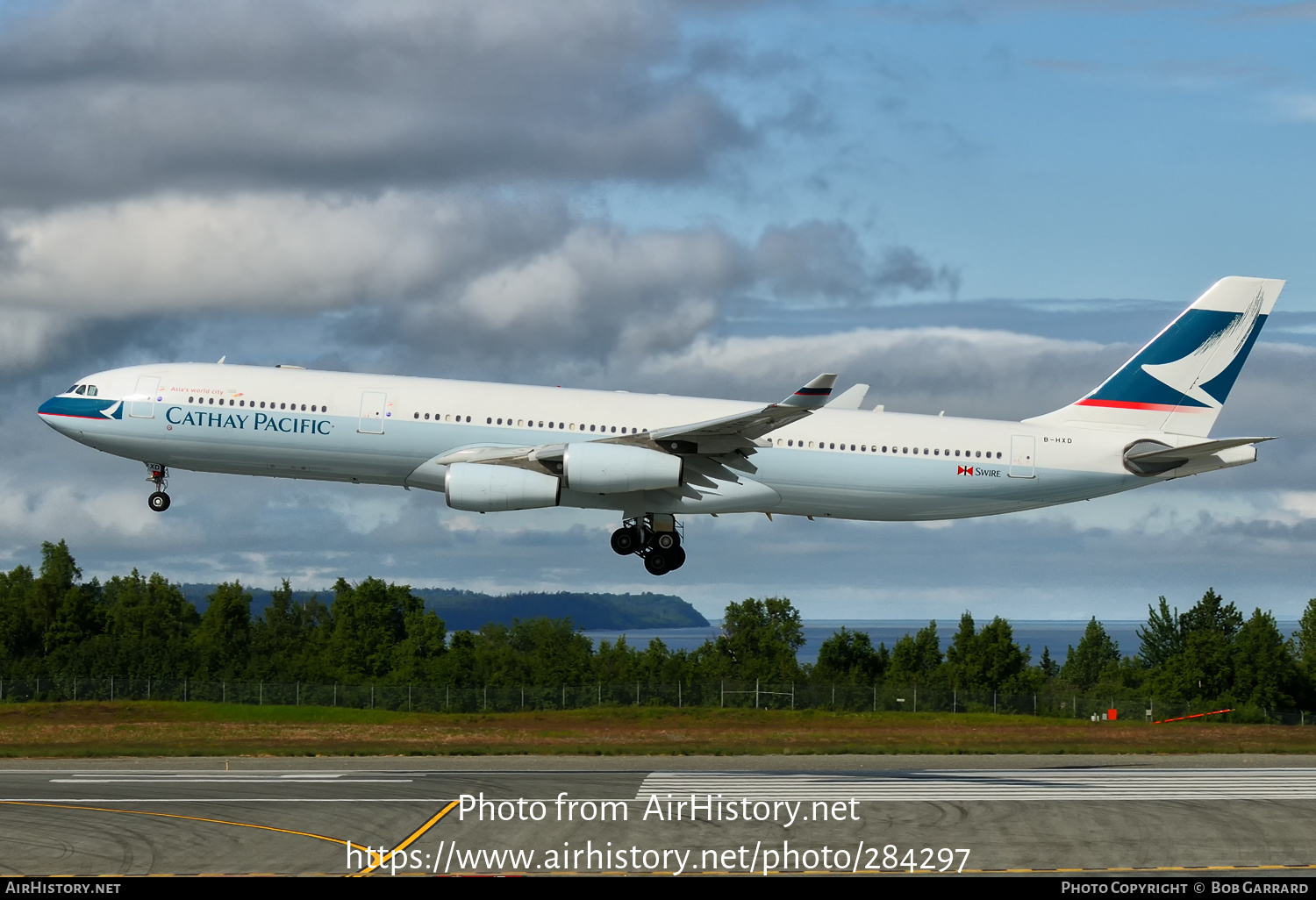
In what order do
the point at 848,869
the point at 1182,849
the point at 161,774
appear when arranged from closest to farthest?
the point at 848,869 → the point at 1182,849 → the point at 161,774

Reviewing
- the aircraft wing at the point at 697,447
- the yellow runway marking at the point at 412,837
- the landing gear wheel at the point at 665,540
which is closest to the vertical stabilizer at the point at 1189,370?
the aircraft wing at the point at 697,447

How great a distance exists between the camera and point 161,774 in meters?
42.6

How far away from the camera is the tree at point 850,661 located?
4289 inches

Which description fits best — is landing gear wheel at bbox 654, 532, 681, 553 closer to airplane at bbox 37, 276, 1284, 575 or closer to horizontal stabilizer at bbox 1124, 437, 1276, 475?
airplane at bbox 37, 276, 1284, 575

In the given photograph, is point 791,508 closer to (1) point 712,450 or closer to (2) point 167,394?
(1) point 712,450

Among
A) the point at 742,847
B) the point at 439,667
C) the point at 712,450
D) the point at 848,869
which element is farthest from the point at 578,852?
the point at 439,667

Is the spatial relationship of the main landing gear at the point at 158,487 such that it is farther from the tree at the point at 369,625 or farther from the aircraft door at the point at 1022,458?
the tree at the point at 369,625

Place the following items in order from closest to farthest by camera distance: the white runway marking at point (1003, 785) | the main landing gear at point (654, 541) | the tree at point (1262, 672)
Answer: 1. the white runway marking at point (1003, 785)
2. the main landing gear at point (654, 541)
3. the tree at point (1262, 672)

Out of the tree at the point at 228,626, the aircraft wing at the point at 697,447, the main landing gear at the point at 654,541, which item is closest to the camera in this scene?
the aircraft wing at the point at 697,447

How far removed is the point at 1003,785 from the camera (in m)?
38.5

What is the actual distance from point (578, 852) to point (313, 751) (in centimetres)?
2494

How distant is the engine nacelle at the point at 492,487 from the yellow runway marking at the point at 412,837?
1023 cm

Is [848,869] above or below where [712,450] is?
below
